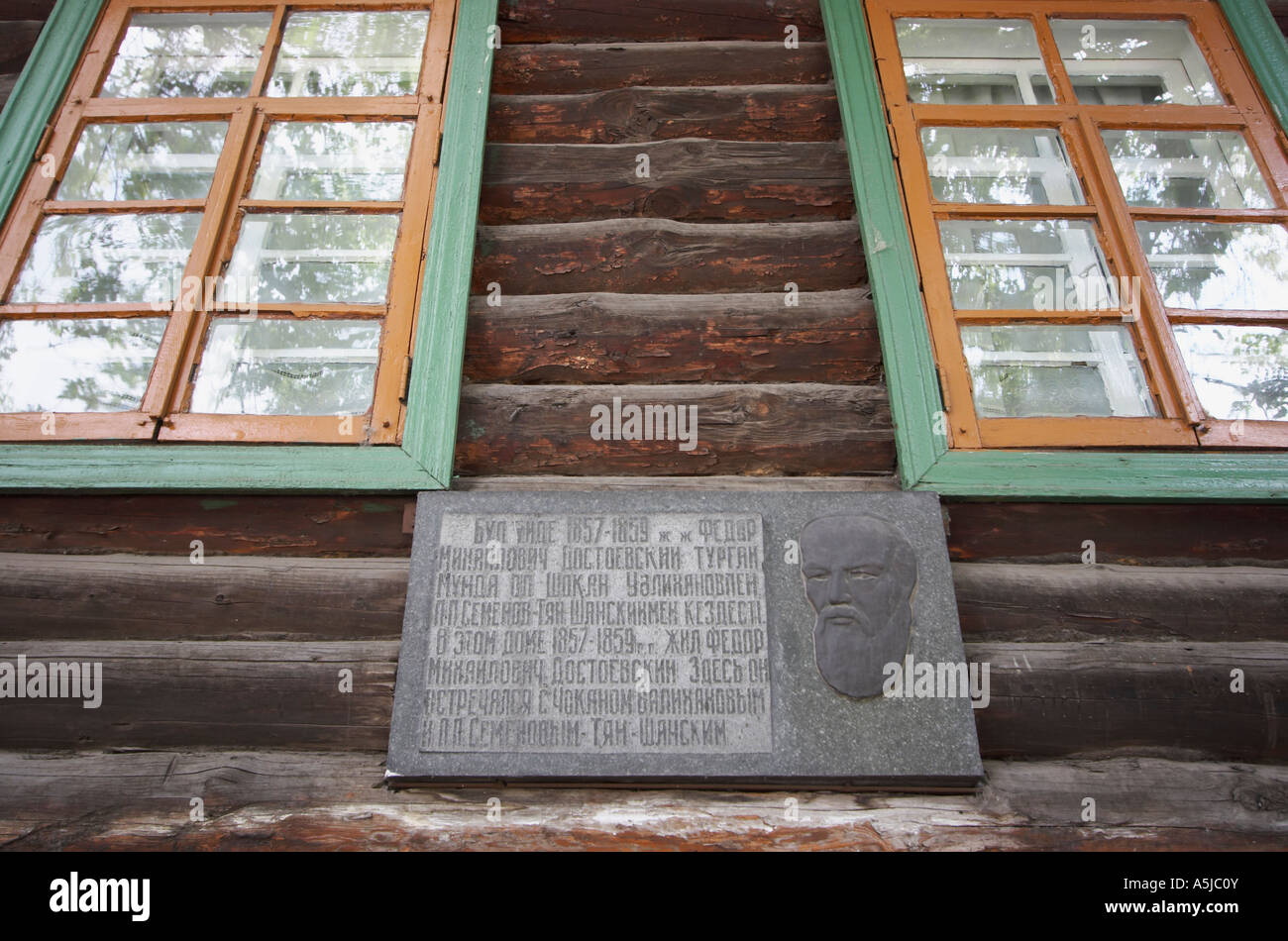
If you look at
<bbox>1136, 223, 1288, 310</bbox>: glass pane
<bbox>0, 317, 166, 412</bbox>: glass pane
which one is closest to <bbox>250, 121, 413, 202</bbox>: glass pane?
<bbox>0, 317, 166, 412</bbox>: glass pane

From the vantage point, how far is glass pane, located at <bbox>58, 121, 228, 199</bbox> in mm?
2609

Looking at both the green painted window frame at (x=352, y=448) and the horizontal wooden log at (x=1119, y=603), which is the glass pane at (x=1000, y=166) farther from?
the green painted window frame at (x=352, y=448)

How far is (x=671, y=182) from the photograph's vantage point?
8.77 feet

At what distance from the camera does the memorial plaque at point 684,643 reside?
5.73ft

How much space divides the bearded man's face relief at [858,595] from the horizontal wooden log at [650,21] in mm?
2256

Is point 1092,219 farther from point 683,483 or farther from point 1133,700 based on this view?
point 683,483

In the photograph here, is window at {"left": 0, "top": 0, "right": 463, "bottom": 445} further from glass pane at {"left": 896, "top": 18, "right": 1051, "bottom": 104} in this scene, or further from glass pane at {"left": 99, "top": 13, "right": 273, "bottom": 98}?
glass pane at {"left": 896, "top": 18, "right": 1051, "bottom": 104}

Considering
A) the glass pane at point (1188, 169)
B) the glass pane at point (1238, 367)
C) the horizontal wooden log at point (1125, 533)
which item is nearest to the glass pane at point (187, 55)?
the horizontal wooden log at point (1125, 533)

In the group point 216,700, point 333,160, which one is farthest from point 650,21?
point 216,700

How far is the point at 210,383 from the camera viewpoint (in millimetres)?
2244

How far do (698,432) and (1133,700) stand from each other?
132 centimetres

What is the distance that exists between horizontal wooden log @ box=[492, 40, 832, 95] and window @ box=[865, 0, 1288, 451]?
19cm
